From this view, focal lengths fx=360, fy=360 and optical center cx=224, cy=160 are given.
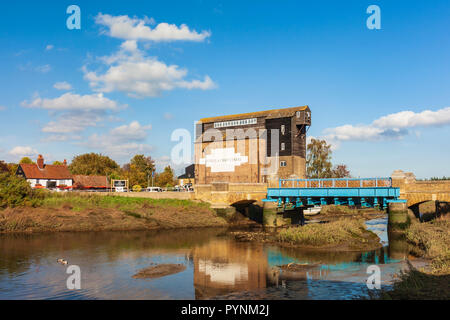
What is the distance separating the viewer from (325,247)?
31359mm

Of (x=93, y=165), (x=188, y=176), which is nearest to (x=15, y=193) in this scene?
(x=93, y=165)

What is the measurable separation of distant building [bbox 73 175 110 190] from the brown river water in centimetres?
4068

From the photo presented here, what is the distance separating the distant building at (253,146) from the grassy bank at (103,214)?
707 inches

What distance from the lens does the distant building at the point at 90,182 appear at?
77.3 metres

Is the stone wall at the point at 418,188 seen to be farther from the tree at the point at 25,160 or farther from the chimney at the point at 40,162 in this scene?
the tree at the point at 25,160

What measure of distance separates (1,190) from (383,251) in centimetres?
4166

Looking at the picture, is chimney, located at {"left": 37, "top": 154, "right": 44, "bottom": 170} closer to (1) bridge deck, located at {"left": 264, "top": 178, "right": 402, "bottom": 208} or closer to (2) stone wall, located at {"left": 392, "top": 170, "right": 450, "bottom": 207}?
(1) bridge deck, located at {"left": 264, "top": 178, "right": 402, "bottom": 208}

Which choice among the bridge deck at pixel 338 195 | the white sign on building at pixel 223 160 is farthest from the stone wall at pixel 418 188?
the white sign on building at pixel 223 160

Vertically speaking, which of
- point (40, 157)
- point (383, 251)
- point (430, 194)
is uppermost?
point (40, 157)

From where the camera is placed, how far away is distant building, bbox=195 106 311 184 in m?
65.7

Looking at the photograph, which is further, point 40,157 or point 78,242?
point 40,157

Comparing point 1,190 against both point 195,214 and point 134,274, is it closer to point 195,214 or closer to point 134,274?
point 195,214
